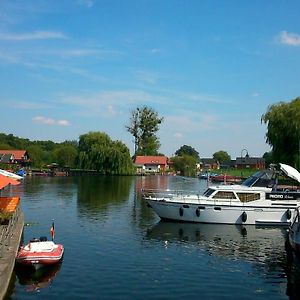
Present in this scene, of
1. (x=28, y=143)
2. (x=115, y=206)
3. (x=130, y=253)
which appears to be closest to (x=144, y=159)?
(x=28, y=143)

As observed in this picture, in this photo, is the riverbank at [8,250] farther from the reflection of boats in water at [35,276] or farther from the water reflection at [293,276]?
the water reflection at [293,276]

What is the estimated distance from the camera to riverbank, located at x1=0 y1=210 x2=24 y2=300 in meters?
15.8

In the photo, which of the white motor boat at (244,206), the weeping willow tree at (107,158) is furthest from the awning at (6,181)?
the weeping willow tree at (107,158)

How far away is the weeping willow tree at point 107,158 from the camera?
10900cm

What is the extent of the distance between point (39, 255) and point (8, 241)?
5.64 ft

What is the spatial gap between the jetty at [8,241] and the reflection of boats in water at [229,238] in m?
8.68

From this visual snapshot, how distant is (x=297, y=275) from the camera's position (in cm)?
2039

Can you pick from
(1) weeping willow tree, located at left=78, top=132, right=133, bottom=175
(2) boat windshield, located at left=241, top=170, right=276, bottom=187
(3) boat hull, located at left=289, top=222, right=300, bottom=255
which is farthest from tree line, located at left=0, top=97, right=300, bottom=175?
(3) boat hull, located at left=289, top=222, right=300, bottom=255

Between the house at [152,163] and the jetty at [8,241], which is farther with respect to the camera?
the house at [152,163]

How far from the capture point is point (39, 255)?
63.5 feet

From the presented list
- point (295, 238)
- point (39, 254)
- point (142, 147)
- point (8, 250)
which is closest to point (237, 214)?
point (295, 238)

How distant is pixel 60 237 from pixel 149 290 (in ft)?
37.4

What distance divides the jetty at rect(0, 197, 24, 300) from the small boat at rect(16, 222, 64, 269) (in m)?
0.41

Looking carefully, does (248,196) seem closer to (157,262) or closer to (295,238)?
(295,238)
